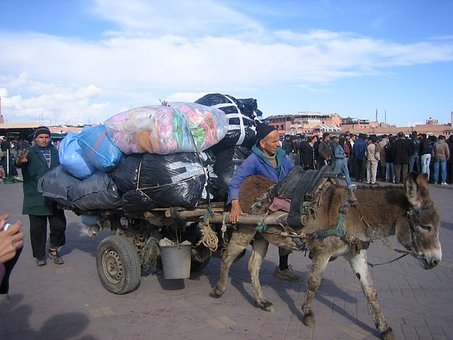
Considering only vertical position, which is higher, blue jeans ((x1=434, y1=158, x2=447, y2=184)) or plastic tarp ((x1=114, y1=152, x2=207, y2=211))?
plastic tarp ((x1=114, y1=152, x2=207, y2=211))

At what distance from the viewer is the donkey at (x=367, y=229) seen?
3484 millimetres

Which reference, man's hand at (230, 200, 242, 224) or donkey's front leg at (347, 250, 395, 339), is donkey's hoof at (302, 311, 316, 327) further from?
man's hand at (230, 200, 242, 224)

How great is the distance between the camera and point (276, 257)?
6910 mm

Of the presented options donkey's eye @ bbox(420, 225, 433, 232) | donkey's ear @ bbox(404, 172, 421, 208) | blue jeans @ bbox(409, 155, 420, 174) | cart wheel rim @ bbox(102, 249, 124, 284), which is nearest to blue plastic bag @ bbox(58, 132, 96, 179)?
cart wheel rim @ bbox(102, 249, 124, 284)

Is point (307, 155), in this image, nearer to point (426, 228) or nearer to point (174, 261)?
point (174, 261)

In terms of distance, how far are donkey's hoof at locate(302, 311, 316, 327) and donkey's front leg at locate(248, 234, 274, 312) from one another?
51 centimetres

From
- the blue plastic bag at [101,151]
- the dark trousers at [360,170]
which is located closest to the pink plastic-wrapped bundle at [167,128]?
the blue plastic bag at [101,151]

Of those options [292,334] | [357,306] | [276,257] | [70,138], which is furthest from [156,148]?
[276,257]

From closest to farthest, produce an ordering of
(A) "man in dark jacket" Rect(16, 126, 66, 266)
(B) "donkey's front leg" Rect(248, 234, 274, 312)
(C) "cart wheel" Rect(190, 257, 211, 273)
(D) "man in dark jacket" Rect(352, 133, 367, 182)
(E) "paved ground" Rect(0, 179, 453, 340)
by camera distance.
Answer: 1. (E) "paved ground" Rect(0, 179, 453, 340)
2. (B) "donkey's front leg" Rect(248, 234, 274, 312)
3. (C) "cart wheel" Rect(190, 257, 211, 273)
4. (A) "man in dark jacket" Rect(16, 126, 66, 266)
5. (D) "man in dark jacket" Rect(352, 133, 367, 182)

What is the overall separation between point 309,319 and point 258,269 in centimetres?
86

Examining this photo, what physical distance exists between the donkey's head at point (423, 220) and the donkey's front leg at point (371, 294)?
62cm

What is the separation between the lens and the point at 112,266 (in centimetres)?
531

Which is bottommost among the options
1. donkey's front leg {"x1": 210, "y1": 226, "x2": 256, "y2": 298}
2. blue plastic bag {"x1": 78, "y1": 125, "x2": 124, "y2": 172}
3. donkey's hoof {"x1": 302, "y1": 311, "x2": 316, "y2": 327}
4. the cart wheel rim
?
donkey's hoof {"x1": 302, "y1": 311, "x2": 316, "y2": 327}

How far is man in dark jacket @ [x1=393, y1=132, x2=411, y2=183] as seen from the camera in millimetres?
15758
